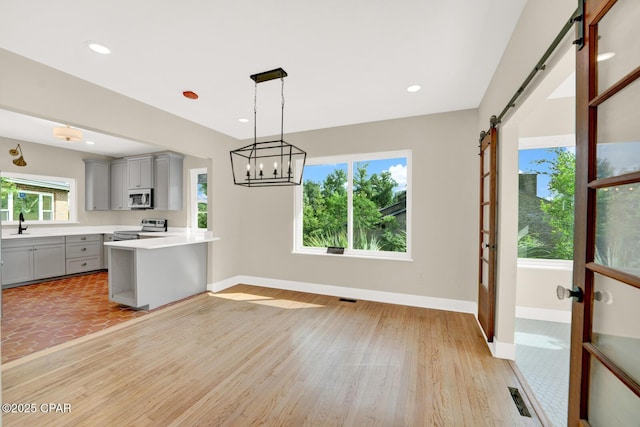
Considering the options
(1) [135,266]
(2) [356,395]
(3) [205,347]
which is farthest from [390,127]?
(1) [135,266]

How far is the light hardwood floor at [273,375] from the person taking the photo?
1759mm

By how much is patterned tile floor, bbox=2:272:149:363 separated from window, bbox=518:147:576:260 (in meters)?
5.31

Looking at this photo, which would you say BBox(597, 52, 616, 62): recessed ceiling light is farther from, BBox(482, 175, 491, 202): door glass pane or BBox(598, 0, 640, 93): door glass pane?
BBox(482, 175, 491, 202): door glass pane

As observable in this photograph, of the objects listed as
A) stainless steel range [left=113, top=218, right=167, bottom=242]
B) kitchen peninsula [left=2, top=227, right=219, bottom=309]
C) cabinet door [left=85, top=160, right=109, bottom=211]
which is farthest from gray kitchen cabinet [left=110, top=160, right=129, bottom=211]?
kitchen peninsula [left=2, top=227, right=219, bottom=309]

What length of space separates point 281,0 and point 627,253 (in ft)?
7.18

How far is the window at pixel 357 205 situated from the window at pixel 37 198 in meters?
5.24

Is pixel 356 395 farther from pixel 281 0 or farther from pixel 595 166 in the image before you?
pixel 281 0

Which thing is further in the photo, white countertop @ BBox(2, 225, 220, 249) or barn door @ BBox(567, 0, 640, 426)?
white countertop @ BBox(2, 225, 220, 249)

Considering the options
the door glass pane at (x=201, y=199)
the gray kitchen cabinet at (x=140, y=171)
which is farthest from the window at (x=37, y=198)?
the door glass pane at (x=201, y=199)

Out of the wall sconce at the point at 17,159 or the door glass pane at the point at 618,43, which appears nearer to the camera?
the door glass pane at the point at 618,43

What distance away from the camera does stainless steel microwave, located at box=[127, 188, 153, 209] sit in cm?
561

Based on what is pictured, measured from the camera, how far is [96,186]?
5.96 metres

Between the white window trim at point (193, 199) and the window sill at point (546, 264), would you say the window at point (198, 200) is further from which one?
the window sill at point (546, 264)

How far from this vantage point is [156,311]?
356 cm
